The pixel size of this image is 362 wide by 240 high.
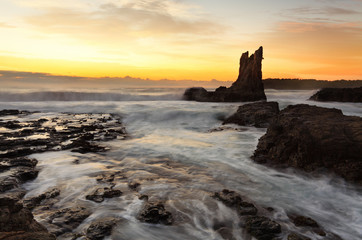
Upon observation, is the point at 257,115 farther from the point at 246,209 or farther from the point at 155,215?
the point at 155,215

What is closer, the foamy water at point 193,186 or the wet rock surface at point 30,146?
the foamy water at point 193,186

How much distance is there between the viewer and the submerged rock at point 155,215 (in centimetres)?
365

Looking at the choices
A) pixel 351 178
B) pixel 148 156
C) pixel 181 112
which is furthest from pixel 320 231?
pixel 181 112

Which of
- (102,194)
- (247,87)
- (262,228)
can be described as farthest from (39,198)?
(247,87)

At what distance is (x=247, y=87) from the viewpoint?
30719mm

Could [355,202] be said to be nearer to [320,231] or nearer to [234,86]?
[320,231]

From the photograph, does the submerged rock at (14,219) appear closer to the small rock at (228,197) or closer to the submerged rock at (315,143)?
the small rock at (228,197)

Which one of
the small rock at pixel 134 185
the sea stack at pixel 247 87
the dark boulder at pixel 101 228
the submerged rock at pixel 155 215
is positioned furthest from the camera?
the sea stack at pixel 247 87

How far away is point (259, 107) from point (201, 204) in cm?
967

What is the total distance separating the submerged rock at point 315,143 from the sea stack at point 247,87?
76.1 feet

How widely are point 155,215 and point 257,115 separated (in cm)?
958

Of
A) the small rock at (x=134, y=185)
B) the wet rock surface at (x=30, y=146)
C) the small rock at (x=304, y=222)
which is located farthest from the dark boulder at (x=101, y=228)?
the small rock at (x=304, y=222)

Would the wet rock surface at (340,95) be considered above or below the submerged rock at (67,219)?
above

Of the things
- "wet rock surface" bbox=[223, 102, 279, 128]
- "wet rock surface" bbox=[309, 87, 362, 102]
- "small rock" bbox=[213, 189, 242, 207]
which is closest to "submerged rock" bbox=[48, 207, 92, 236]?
"small rock" bbox=[213, 189, 242, 207]
